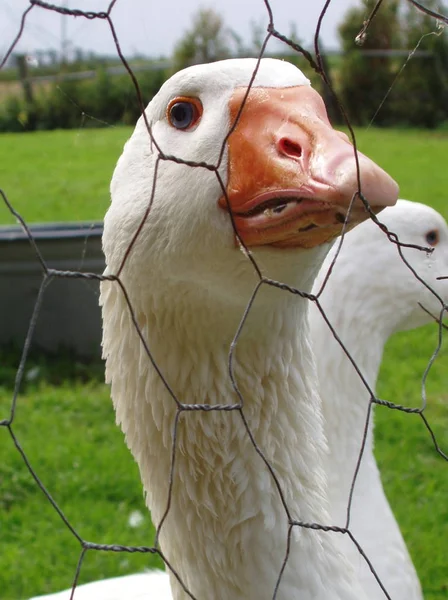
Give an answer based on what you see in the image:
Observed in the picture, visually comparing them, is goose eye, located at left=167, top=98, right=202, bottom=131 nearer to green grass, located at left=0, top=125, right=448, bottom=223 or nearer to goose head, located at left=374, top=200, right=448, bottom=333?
goose head, located at left=374, top=200, right=448, bottom=333

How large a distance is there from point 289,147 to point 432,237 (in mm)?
1253

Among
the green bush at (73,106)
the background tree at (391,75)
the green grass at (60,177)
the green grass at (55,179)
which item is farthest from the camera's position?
the background tree at (391,75)

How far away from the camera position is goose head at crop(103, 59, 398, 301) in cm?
92

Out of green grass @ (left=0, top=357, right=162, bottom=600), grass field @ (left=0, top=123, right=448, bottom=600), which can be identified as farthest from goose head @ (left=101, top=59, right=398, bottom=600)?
green grass @ (left=0, top=357, right=162, bottom=600)

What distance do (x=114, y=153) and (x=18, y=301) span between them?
1.98m

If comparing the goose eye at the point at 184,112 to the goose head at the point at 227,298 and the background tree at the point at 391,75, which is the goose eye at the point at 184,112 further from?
the background tree at the point at 391,75

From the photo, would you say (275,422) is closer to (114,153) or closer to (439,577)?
(439,577)

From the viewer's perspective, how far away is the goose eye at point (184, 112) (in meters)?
1.10

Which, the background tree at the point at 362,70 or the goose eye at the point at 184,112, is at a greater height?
the goose eye at the point at 184,112

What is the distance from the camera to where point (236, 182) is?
1005 mm

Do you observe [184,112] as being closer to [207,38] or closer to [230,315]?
[230,315]

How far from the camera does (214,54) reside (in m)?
3.33

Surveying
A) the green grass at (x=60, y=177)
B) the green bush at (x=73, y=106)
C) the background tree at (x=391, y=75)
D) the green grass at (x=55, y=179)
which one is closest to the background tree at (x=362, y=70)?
the background tree at (x=391, y=75)

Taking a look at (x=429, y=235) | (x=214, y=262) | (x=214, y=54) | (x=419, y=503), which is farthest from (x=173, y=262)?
(x=214, y=54)
